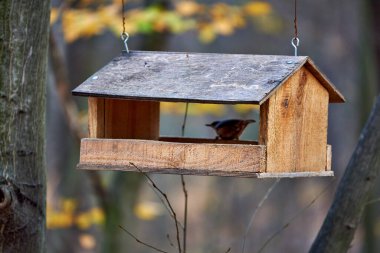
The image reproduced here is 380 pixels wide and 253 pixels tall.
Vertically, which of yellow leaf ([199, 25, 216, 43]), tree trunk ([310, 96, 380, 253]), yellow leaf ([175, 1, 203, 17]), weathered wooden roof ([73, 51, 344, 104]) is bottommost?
tree trunk ([310, 96, 380, 253])

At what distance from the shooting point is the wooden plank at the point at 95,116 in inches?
141

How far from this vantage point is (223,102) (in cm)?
300

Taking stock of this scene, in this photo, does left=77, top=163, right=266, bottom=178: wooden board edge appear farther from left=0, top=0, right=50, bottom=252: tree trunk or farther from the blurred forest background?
the blurred forest background

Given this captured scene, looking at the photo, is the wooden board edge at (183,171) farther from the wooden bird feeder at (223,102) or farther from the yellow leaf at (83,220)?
the yellow leaf at (83,220)

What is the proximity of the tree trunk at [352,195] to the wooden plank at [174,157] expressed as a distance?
871mm

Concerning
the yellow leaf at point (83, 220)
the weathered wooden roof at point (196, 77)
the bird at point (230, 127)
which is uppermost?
the weathered wooden roof at point (196, 77)

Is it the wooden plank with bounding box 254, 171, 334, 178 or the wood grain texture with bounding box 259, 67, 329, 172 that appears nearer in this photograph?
the wooden plank with bounding box 254, 171, 334, 178

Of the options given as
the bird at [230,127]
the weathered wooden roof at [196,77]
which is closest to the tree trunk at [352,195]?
the weathered wooden roof at [196,77]

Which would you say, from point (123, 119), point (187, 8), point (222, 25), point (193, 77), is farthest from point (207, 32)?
point (193, 77)

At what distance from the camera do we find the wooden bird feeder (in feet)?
10.3

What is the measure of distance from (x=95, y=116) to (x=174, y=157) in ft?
1.87

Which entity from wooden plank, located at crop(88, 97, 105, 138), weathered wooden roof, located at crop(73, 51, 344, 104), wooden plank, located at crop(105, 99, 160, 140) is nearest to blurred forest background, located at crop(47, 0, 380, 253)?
weathered wooden roof, located at crop(73, 51, 344, 104)

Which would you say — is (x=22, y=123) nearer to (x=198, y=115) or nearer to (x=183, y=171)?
(x=183, y=171)

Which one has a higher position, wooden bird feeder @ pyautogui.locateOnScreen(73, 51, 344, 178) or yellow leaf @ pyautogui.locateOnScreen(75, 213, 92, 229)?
wooden bird feeder @ pyautogui.locateOnScreen(73, 51, 344, 178)
